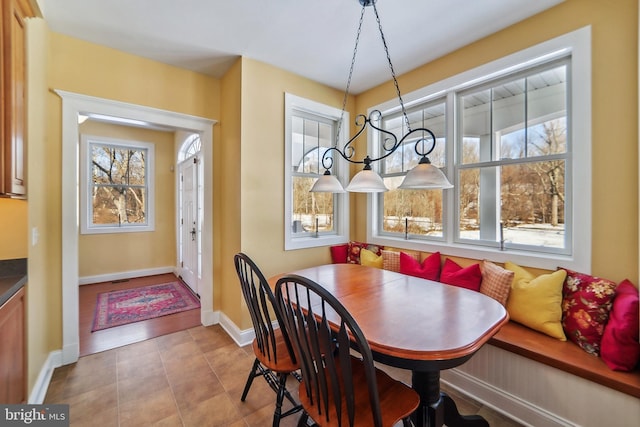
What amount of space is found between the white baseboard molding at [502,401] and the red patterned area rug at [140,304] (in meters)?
2.99

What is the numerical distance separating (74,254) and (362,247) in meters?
2.75

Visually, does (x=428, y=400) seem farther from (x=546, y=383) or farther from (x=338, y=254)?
(x=338, y=254)

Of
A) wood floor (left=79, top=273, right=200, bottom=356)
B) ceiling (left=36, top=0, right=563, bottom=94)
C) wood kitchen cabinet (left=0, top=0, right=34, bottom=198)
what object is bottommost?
wood floor (left=79, top=273, right=200, bottom=356)

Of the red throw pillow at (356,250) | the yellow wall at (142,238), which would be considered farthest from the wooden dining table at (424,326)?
the yellow wall at (142,238)

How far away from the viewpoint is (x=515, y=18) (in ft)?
6.72

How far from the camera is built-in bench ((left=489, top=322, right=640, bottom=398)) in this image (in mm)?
1341

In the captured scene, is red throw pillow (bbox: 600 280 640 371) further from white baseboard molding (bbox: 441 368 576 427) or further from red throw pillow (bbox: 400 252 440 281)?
red throw pillow (bbox: 400 252 440 281)

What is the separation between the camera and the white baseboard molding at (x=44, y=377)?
67.9 inches

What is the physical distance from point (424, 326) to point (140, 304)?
3.65 metres

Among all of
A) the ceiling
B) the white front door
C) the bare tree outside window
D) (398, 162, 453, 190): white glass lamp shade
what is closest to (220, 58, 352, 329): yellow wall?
the ceiling

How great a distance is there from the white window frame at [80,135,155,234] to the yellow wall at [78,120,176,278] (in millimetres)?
63

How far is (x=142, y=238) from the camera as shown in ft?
15.6

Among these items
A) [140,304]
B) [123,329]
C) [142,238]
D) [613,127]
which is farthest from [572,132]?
[142,238]

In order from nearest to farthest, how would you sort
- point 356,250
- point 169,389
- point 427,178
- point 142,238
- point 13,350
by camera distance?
1. point 13,350
2. point 427,178
3. point 169,389
4. point 356,250
5. point 142,238
